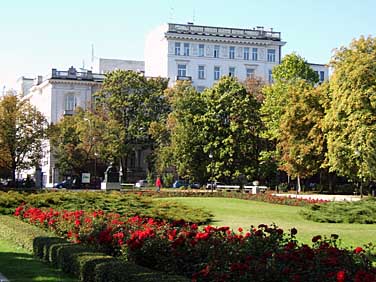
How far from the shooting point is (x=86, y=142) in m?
67.4

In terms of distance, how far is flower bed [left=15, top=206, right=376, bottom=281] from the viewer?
884 centimetres

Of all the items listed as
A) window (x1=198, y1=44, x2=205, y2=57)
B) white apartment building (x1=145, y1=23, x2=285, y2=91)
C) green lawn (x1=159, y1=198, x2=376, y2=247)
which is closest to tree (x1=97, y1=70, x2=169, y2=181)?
white apartment building (x1=145, y1=23, x2=285, y2=91)

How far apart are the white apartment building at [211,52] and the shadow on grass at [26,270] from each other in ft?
223

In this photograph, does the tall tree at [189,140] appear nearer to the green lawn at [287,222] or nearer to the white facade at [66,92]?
the white facade at [66,92]

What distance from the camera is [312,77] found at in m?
62.3

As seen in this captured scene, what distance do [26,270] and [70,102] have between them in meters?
69.5

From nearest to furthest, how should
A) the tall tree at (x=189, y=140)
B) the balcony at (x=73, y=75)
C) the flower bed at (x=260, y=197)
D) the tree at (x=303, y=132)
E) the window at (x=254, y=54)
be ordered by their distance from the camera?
the flower bed at (x=260, y=197), the tree at (x=303, y=132), the tall tree at (x=189, y=140), the balcony at (x=73, y=75), the window at (x=254, y=54)

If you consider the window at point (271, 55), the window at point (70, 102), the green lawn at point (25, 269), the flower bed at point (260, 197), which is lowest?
the green lawn at point (25, 269)

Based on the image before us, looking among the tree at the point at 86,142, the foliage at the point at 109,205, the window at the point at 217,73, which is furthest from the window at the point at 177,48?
the foliage at the point at 109,205

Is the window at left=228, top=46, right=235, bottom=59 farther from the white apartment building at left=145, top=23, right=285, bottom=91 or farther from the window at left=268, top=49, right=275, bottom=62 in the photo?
the window at left=268, top=49, right=275, bottom=62

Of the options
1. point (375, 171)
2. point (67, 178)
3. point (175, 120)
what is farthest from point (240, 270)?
point (67, 178)

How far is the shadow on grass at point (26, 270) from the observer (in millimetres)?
11664

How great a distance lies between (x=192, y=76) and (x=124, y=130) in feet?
58.1

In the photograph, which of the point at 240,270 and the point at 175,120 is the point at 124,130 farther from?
the point at 240,270
